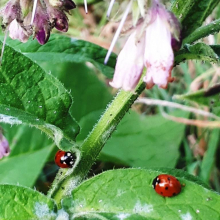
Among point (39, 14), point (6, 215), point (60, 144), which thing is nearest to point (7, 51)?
point (39, 14)

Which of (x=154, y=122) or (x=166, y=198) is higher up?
(x=166, y=198)

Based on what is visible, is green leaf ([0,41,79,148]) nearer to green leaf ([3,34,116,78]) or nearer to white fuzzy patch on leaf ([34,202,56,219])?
white fuzzy patch on leaf ([34,202,56,219])

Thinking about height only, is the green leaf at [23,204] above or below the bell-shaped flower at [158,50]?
below

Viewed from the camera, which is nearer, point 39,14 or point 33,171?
point 39,14

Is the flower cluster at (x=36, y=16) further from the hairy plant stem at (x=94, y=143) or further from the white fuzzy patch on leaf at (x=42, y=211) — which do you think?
the white fuzzy patch on leaf at (x=42, y=211)

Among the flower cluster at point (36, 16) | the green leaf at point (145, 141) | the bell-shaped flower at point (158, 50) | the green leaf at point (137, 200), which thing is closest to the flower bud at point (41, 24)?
the flower cluster at point (36, 16)

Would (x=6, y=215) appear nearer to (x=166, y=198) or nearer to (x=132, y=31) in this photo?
(x=166, y=198)
